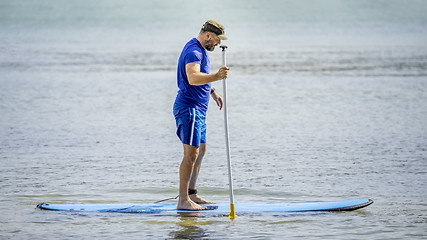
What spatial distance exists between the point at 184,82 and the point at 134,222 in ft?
4.82

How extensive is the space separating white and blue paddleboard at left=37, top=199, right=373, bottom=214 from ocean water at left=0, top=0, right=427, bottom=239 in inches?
4.9

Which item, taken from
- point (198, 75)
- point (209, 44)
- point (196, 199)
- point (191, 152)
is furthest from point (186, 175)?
point (209, 44)

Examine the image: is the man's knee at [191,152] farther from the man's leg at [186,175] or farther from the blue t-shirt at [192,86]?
the blue t-shirt at [192,86]

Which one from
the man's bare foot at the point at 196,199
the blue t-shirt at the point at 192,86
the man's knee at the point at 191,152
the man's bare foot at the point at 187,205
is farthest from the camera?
the man's bare foot at the point at 196,199

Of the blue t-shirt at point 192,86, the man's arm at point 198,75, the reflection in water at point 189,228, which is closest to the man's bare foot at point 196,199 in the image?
the reflection in water at point 189,228

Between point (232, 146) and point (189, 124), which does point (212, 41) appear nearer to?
point (189, 124)

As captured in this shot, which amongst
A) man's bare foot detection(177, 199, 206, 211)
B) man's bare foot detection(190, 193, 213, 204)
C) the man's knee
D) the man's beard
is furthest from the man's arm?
man's bare foot detection(190, 193, 213, 204)

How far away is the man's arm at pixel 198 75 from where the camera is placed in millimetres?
7301

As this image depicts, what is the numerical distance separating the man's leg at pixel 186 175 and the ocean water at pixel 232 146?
0.19m

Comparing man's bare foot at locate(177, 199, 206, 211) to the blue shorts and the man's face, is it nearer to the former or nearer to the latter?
the blue shorts

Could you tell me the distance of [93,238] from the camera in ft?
23.5

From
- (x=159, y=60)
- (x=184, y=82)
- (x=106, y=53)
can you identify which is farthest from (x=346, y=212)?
(x=106, y=53)

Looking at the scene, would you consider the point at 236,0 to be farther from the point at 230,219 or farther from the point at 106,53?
the point at 230,219

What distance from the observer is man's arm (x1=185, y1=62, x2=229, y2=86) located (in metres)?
7.30
